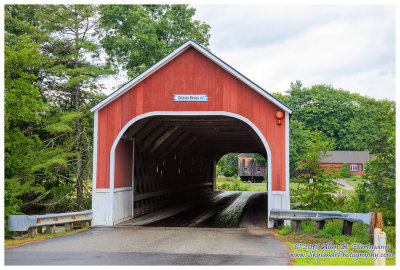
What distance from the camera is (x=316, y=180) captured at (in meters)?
12.1

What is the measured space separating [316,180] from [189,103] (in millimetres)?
4437

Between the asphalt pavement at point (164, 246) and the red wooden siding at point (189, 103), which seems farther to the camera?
the red wooden siding at point (189, 103)

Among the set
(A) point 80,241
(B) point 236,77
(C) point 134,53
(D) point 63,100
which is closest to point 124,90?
(B) point 236,77

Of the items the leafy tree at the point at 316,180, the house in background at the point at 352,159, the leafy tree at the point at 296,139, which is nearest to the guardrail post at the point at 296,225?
the leafy tree at the point at 316,180

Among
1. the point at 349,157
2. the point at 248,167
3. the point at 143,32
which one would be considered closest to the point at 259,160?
the point at 248,167

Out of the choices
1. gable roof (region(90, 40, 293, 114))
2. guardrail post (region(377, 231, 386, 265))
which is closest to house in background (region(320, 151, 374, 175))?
gable roof (region(90, 40, 293, 114))

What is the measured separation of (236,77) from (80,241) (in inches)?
231

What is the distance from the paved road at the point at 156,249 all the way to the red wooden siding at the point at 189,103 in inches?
93.8

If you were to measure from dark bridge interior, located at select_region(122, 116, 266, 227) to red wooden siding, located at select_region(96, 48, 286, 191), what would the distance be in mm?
683

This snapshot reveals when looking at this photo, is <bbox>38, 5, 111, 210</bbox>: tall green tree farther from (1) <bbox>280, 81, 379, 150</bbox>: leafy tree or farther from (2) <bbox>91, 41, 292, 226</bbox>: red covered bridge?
(1) <bbox>280, 81, 379, 150</bbox>: leafy tree

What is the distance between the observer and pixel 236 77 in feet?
36.9

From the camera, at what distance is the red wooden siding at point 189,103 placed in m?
11.1

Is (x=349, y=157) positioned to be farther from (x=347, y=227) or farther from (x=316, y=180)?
(x=347, y=227)

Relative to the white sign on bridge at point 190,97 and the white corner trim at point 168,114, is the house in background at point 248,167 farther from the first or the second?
the white sign on bridge at point 190,97
